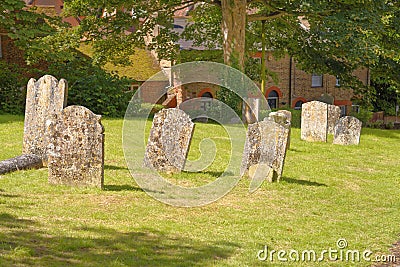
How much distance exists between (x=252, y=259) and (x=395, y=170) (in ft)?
33.5

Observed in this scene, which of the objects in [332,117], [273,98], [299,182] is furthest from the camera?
[273,98]

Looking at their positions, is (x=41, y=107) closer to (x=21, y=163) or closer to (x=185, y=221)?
(x=21, y=163)

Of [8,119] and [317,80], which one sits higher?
[317,80]

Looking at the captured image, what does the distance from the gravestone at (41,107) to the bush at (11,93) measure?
12.1 metres

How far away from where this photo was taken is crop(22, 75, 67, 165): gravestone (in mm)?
13086

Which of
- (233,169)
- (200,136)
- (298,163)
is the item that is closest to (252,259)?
(233,169)

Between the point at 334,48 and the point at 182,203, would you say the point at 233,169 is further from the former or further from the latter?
the point at 334,48

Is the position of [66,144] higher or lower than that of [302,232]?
higher

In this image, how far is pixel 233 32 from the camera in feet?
89.6

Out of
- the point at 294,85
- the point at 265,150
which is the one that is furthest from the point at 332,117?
the point at 294,85

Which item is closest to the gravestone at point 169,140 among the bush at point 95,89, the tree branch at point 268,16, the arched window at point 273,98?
the bush at point 95,89

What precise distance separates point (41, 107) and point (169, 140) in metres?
2.62

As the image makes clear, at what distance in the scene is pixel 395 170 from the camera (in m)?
17.4

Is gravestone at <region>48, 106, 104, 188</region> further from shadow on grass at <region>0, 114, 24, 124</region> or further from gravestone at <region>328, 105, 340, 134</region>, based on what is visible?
gravestone at <region>328, 105, 340, 134</region>
